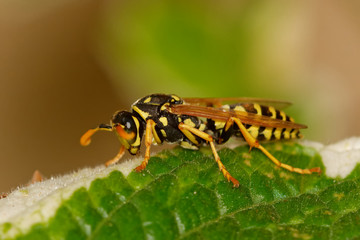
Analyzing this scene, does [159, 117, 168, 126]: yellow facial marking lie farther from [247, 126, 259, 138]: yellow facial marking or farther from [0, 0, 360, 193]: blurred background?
[0, 0, 360, 193]: blurred background

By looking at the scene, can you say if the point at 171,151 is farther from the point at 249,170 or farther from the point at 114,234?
the point at 114,234

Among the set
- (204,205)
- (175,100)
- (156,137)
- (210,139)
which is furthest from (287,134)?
(204,205)

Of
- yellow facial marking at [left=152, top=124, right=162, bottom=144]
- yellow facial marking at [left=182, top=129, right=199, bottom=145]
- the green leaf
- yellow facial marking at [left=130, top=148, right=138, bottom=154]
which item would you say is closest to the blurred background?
yellow facial marking at [left=152, top=124, right=162, bottom=144]

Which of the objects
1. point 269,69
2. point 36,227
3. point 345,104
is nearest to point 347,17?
point 345,104

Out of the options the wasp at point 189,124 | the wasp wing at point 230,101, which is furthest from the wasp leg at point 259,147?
the wasp wing at point 230,101

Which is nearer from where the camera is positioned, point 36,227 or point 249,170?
point 36,227

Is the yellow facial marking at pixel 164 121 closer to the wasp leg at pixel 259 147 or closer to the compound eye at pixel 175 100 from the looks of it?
the compound eye at pixel 175 100

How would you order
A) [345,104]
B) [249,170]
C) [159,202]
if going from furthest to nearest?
[345,104] < [249,170] < [159,202]
